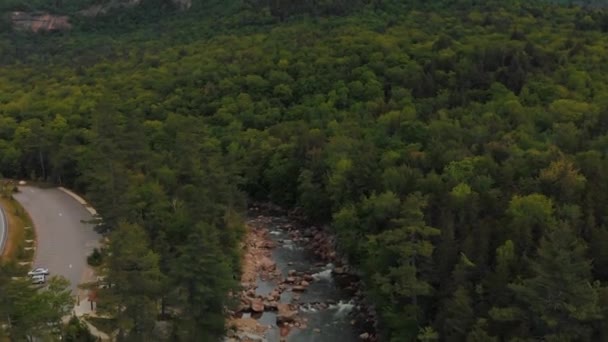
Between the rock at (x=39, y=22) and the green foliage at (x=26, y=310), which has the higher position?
the rock at (x=39, y=22)

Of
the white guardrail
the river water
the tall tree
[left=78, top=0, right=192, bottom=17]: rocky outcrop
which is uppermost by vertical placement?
[left=78, top=0, right=192, bottom=17]: rocky outcrop

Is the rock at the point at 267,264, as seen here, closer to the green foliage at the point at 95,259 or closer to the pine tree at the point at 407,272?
the green foliage at the point at 95,259

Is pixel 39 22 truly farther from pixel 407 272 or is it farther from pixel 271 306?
pixel 407 272

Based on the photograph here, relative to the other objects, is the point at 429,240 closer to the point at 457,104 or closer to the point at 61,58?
the point at 457,104

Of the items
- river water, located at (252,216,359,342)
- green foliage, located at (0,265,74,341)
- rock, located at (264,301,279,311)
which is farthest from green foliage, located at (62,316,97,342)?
rock, located at (264,301,279,311)

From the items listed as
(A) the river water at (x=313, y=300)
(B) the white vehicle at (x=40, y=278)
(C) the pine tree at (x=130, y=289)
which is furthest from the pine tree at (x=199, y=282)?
(B) the white vehicle at (x=40, y=278)

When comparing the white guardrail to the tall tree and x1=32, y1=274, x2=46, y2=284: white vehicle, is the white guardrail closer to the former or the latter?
x1=32, y1=274, x2=46, y2=284: white vehicle

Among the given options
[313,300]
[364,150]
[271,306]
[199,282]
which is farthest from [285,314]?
[364,150]
